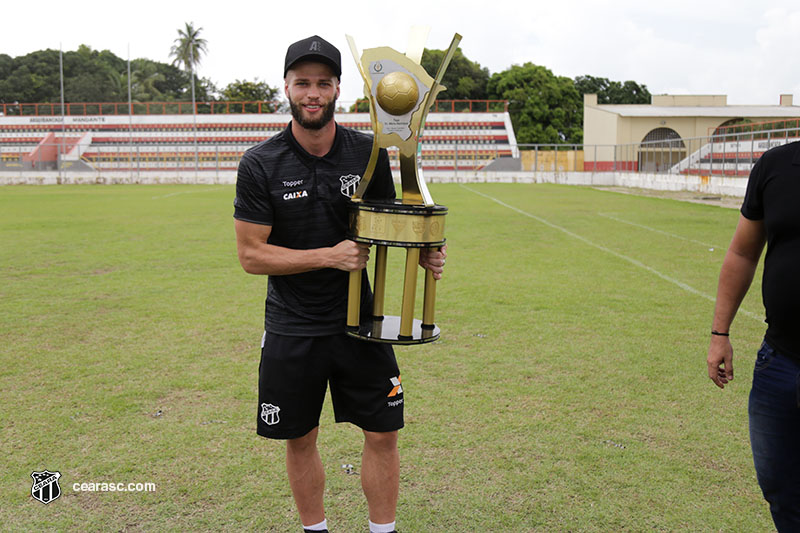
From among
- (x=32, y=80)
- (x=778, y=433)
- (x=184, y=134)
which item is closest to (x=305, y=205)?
(x=778, y=433)

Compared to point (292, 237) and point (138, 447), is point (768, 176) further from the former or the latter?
point (138, 447)

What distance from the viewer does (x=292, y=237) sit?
2881 mm

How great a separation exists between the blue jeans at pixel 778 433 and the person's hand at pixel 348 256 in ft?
4.65

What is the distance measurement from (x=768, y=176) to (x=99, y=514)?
313 centimetres

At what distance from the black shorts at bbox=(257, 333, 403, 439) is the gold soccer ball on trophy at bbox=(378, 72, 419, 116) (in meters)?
0.93

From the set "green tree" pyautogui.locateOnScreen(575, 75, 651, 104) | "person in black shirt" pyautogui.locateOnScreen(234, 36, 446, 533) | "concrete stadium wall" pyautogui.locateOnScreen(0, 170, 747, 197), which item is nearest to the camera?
"person in black shirt" pyautogui.locateOnScreen(234, 36, 446, 533)

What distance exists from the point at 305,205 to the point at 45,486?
2.07 meters

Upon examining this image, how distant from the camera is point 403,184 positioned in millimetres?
2807

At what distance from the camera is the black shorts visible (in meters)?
2.90

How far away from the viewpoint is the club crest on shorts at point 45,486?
138 inches

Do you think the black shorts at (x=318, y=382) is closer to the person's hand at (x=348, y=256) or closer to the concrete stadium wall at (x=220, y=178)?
the person's hand at (x=348, y=256)

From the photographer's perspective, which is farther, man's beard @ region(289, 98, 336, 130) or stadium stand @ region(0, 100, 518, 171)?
stadium stand @ region(0, 100, 518, 171)

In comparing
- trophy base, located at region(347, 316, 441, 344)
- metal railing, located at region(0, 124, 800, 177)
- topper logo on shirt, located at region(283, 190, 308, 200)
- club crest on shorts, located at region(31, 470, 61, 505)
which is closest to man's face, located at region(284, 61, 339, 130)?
topper logo on shirt, located at region(283, 190, 308, 200)

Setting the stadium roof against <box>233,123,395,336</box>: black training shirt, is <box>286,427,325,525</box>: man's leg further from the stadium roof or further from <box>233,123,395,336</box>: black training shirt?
the stadium roof
